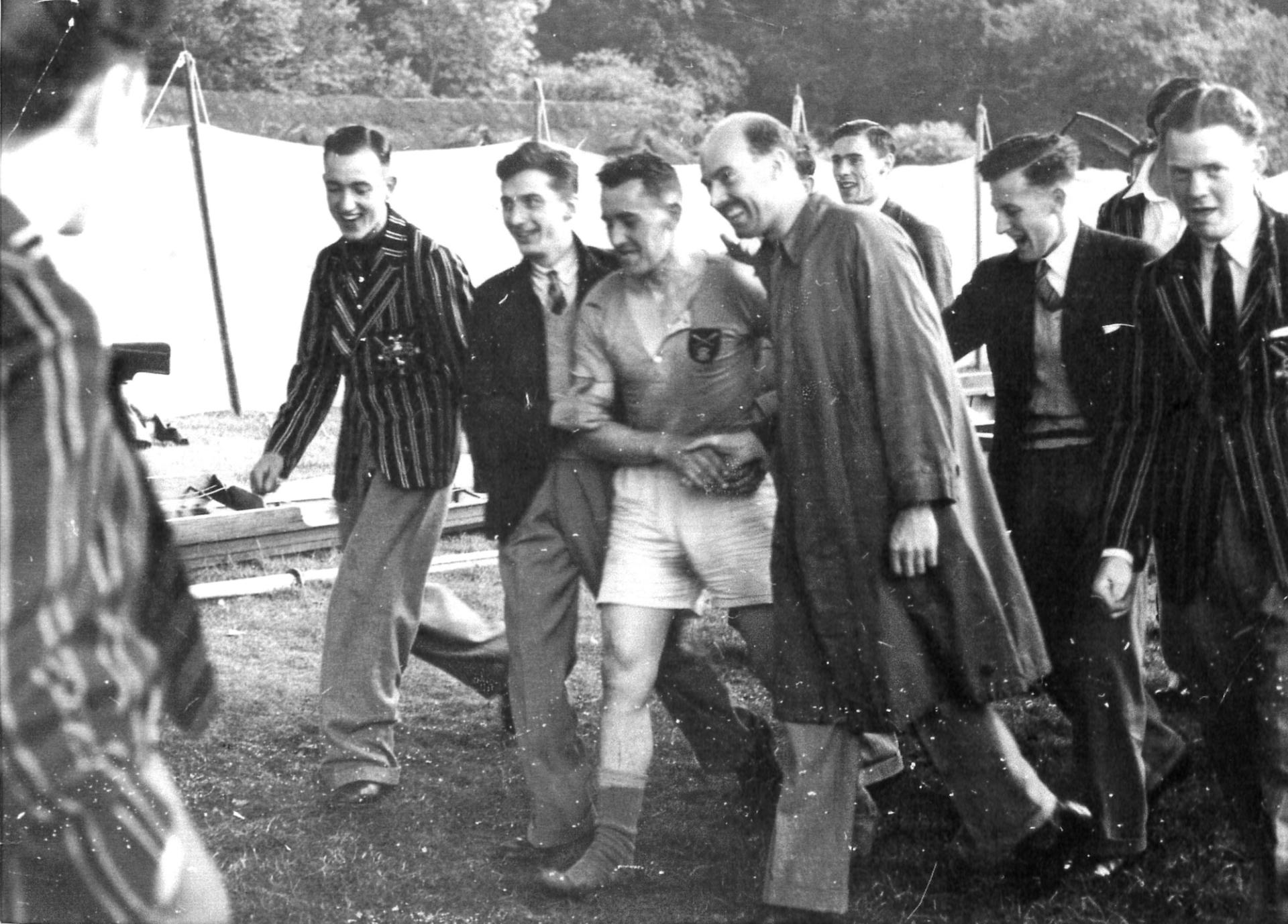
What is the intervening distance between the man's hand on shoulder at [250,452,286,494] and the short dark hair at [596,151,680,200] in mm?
1485

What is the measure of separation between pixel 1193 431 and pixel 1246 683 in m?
0.55

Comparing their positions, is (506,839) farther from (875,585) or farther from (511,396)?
(875,585)

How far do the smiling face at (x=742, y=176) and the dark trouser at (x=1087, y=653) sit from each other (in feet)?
3.42

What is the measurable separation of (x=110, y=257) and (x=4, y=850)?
21.5 feet

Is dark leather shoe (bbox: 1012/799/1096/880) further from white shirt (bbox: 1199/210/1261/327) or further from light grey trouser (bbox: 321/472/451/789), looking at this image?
light grey trouser (bbox: 321/472/451/789)

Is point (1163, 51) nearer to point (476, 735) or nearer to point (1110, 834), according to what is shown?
point (1110, 834)

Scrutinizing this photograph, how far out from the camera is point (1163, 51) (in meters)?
5.43

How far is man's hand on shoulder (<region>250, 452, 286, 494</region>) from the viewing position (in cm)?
496

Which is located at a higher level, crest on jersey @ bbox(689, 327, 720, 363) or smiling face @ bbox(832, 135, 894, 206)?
smiling face @ bbox(832, 135, 894, 206)

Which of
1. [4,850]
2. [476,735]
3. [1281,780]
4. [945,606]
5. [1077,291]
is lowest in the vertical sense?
[476,735]

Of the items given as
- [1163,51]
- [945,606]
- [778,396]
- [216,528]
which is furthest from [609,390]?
[216,528]

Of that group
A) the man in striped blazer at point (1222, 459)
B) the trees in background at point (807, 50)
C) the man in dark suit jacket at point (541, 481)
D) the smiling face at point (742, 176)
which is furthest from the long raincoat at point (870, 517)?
the trees in background at point (807, 50)

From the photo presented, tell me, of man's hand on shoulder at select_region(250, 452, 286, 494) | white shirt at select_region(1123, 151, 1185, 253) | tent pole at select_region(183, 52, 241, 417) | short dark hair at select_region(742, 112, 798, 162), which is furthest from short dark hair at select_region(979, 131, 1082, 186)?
tent pole at select_region(183, 52, 241, 417)

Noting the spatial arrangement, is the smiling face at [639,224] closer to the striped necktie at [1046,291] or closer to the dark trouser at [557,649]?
the dark trouser at [557,649]
